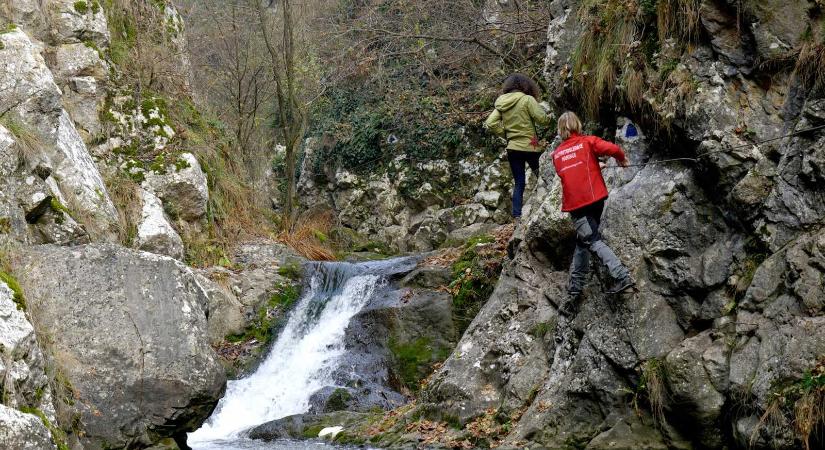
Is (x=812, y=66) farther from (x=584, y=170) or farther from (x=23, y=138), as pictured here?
→ (x=23, y=138)

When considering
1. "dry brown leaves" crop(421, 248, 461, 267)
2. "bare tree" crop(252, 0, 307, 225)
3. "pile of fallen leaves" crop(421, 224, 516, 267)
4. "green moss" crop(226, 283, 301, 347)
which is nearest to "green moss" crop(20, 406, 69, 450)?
"pile of fallen leaves" crop(421, 224, 516, 267)

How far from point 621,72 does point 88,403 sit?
6.28 m

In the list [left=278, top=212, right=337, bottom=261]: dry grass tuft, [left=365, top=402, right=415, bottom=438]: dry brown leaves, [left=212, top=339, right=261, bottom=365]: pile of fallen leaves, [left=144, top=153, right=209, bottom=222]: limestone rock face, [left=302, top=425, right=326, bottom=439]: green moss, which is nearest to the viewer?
[left=365, top=402, right=415, bottom=438]: dry brown leaves

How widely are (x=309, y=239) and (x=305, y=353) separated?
4958 millimetres

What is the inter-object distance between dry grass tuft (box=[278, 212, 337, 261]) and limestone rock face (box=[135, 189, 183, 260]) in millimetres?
3754

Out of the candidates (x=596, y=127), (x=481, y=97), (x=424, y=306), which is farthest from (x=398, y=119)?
(x=596, y=127)

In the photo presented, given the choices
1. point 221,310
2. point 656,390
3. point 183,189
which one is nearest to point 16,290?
point 656,390

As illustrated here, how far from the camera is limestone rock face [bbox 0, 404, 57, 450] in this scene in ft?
17.2

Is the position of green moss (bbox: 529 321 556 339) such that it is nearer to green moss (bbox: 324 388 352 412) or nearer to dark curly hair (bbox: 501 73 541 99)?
dark curly hair (bbox: 501 73 541 99)

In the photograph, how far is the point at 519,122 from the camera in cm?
997

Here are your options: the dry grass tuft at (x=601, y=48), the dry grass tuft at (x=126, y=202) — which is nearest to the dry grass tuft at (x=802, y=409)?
the dry grass tuft at (x=601, y=48)

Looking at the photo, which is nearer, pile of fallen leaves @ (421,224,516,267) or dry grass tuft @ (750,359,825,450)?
dry grass tuft @ (750,359,825,450)

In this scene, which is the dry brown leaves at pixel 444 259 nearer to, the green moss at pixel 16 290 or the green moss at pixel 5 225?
the green moss at pixel 5 225

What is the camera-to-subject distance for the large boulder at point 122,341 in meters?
7.18
